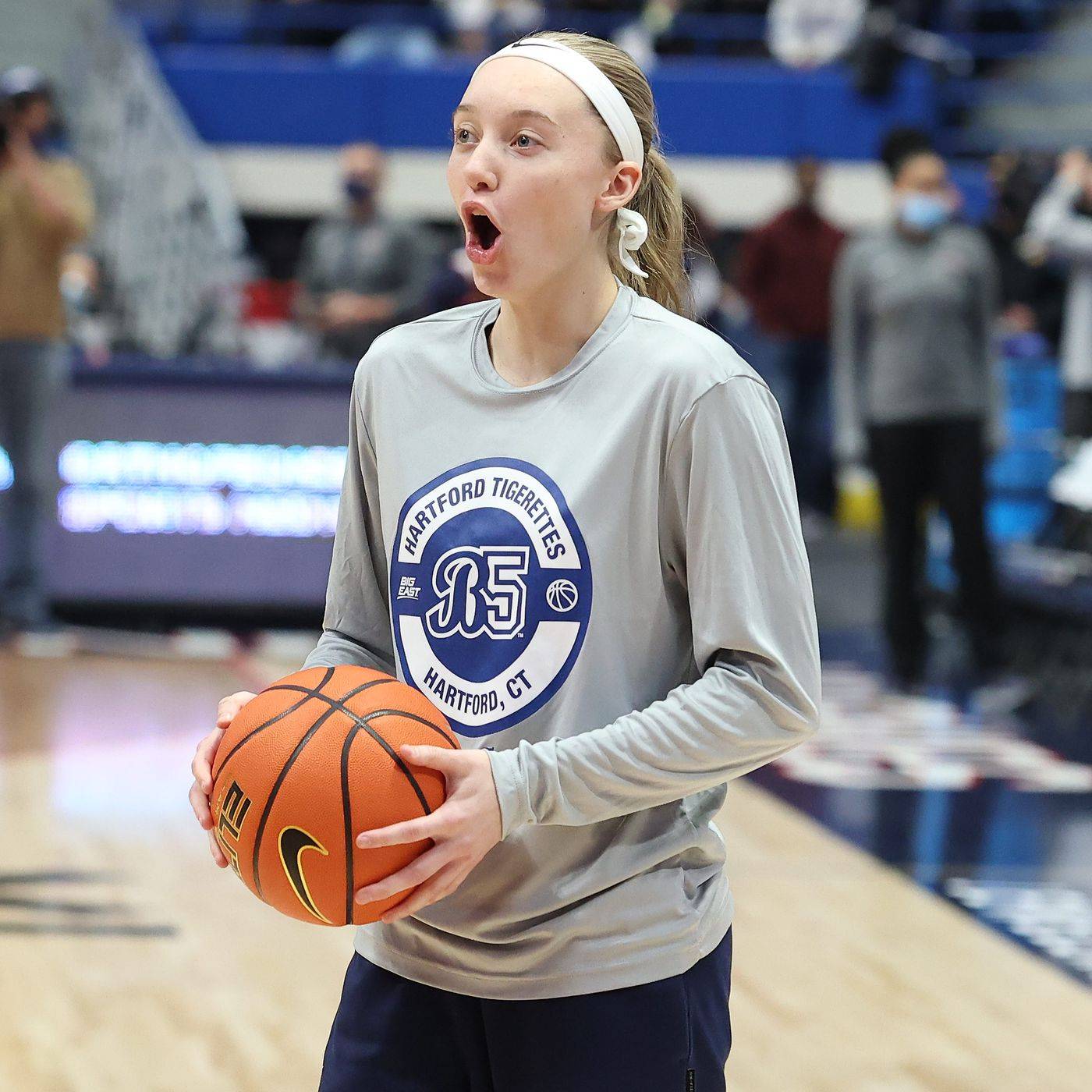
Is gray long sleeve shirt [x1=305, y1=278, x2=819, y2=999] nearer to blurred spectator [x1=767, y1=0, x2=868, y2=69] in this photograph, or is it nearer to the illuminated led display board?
the illuminated led display board

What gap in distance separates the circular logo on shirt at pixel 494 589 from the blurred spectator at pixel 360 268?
658 centimetres

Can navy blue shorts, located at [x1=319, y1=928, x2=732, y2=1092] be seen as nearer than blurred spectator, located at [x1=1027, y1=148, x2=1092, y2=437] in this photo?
Yes

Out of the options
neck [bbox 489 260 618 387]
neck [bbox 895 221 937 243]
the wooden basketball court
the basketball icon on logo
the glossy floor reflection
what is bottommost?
the glossy floor reflection

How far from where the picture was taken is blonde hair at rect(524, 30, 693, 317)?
1726 millimetres

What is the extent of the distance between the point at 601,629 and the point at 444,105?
12311 mm

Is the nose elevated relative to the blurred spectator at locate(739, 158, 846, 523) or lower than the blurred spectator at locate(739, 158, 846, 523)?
elevated

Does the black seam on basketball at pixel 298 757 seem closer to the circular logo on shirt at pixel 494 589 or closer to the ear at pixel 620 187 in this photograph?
the circular logo on shirt at pixel 494 589

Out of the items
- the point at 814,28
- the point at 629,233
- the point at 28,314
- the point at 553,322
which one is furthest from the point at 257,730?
the point at 814,28

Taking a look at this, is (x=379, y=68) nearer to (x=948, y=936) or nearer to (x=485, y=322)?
(x=948, y=936)

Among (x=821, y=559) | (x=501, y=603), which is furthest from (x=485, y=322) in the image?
(x=821, y=559)

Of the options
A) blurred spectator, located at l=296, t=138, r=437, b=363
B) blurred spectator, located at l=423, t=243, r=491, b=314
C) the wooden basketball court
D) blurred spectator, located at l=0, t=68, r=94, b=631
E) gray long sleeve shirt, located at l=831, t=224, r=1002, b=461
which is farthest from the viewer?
blurred spectator, located at l=296, t=138, r=437, b=363

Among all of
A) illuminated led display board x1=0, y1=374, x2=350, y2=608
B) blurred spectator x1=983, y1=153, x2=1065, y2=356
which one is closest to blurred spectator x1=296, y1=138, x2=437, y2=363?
illuminated led display board x1=0, y1=374, x2=350, y2=608

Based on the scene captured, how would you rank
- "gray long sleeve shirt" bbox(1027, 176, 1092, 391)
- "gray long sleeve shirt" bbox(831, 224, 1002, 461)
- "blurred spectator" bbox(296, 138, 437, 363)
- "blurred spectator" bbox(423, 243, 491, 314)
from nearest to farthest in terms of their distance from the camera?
"blurred spectator" bbox(423, 243, 491, 314) < "gray long sleeve shirt" bbox(831, 224, 1002, 461) < "gray long sleeve shirt" bbox(1027, 176, 1092, 391) < "blurred spectator" bbox(296, 138, 437, 363)

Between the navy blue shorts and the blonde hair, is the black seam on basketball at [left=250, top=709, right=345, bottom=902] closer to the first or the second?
the navy blue shorts
